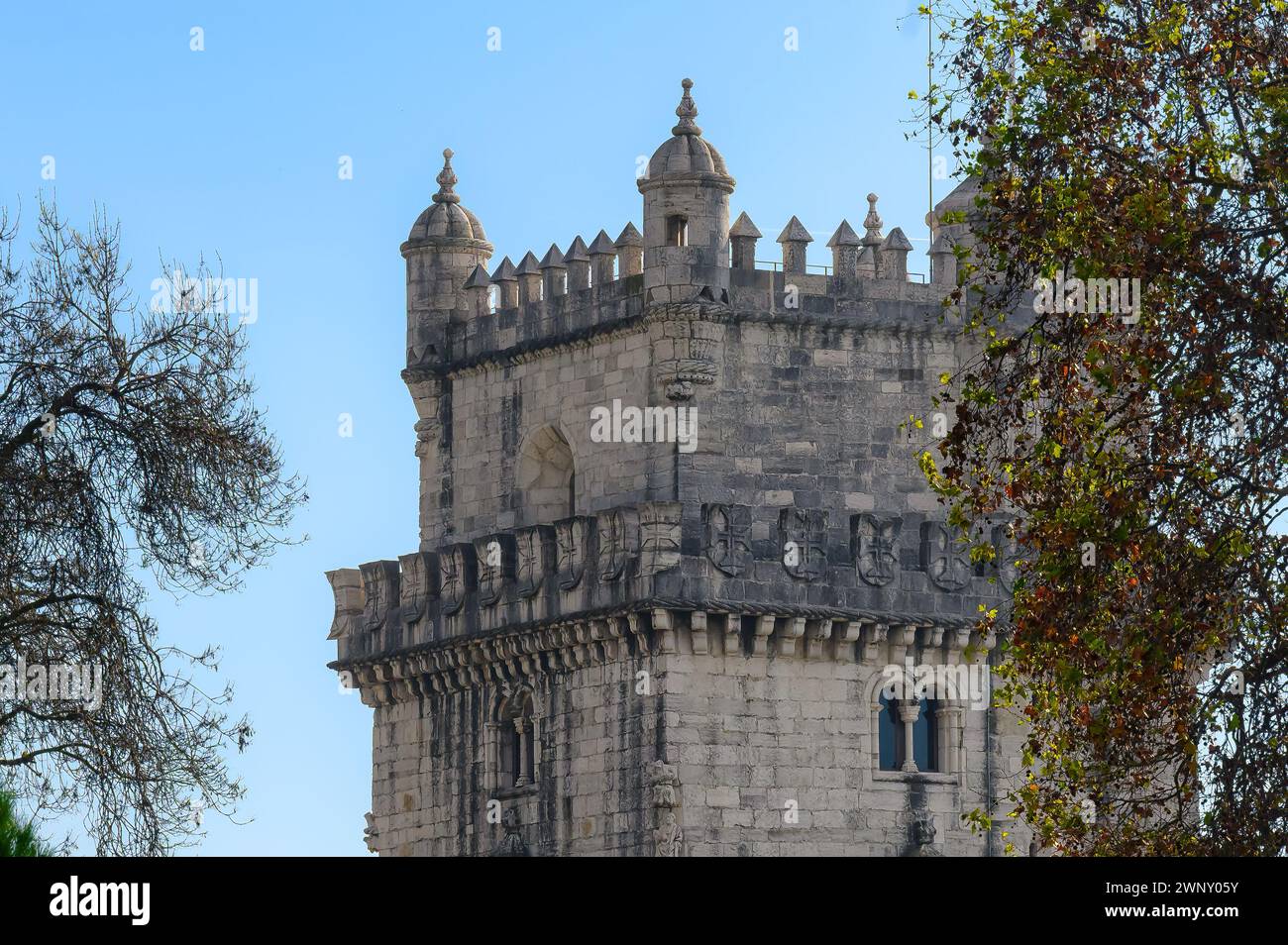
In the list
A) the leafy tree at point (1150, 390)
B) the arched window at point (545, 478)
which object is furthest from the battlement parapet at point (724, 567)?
the leafy tree at point (1150, 390)

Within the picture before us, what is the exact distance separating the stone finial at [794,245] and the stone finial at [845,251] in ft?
1.41

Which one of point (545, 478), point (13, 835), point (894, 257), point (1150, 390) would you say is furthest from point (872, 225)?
point (13, 835)

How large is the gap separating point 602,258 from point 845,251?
4063 millimetres

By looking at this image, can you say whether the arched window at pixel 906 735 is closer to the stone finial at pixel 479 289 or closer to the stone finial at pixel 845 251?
the stone finial at pixel 845 251

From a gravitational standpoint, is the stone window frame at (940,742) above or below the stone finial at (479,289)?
below

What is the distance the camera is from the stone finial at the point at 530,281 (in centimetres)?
5741

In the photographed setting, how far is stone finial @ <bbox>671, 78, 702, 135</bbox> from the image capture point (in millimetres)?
54312

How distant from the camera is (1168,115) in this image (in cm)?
2916
